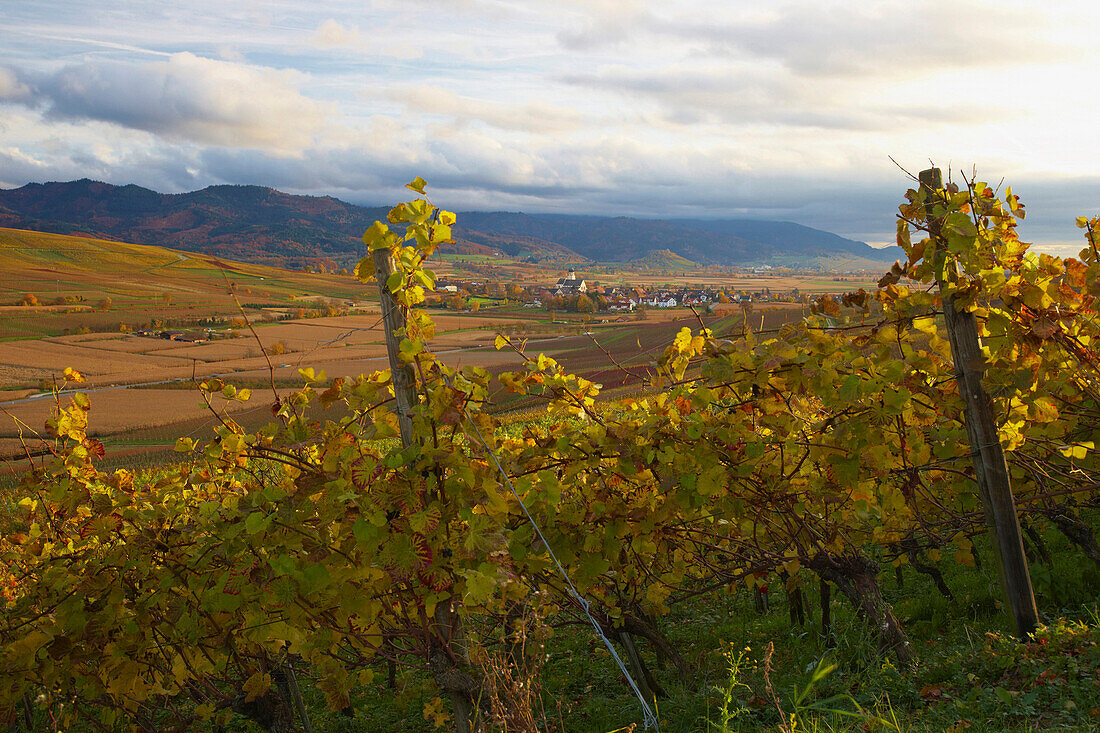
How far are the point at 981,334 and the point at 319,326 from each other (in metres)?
62.2

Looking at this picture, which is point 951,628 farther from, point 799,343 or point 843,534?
point 799,343

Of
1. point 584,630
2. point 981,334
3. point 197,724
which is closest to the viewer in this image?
point 981,334

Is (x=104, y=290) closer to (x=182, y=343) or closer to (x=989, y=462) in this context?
(x=182, y=343)

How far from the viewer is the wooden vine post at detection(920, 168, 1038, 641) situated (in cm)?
364

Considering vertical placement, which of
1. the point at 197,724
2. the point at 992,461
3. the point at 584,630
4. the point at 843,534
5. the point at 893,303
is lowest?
Answer: the point at 197,724

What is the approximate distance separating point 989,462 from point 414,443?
3375 millimetres

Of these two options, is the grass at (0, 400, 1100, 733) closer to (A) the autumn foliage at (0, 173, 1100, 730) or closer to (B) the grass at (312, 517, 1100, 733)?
(B) the grass at (312, 517, 1100, 733)

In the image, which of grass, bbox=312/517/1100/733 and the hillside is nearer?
grass, bbox=312/517/1100/733

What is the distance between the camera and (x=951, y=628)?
15.9ft

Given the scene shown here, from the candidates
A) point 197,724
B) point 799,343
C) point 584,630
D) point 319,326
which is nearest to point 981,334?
point 799,343

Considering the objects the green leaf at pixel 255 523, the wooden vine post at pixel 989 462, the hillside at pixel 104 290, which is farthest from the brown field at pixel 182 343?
the wooden vine post at pixel 989 462

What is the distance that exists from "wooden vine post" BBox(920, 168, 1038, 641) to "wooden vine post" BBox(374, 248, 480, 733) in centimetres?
304

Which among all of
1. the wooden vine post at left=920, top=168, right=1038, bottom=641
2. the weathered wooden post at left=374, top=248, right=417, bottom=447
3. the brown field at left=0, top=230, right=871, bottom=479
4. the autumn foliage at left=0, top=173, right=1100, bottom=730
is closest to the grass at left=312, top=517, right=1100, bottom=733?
the wooden vine post at left=920, top=168, right=1038, bottom=641

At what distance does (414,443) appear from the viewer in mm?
3145
